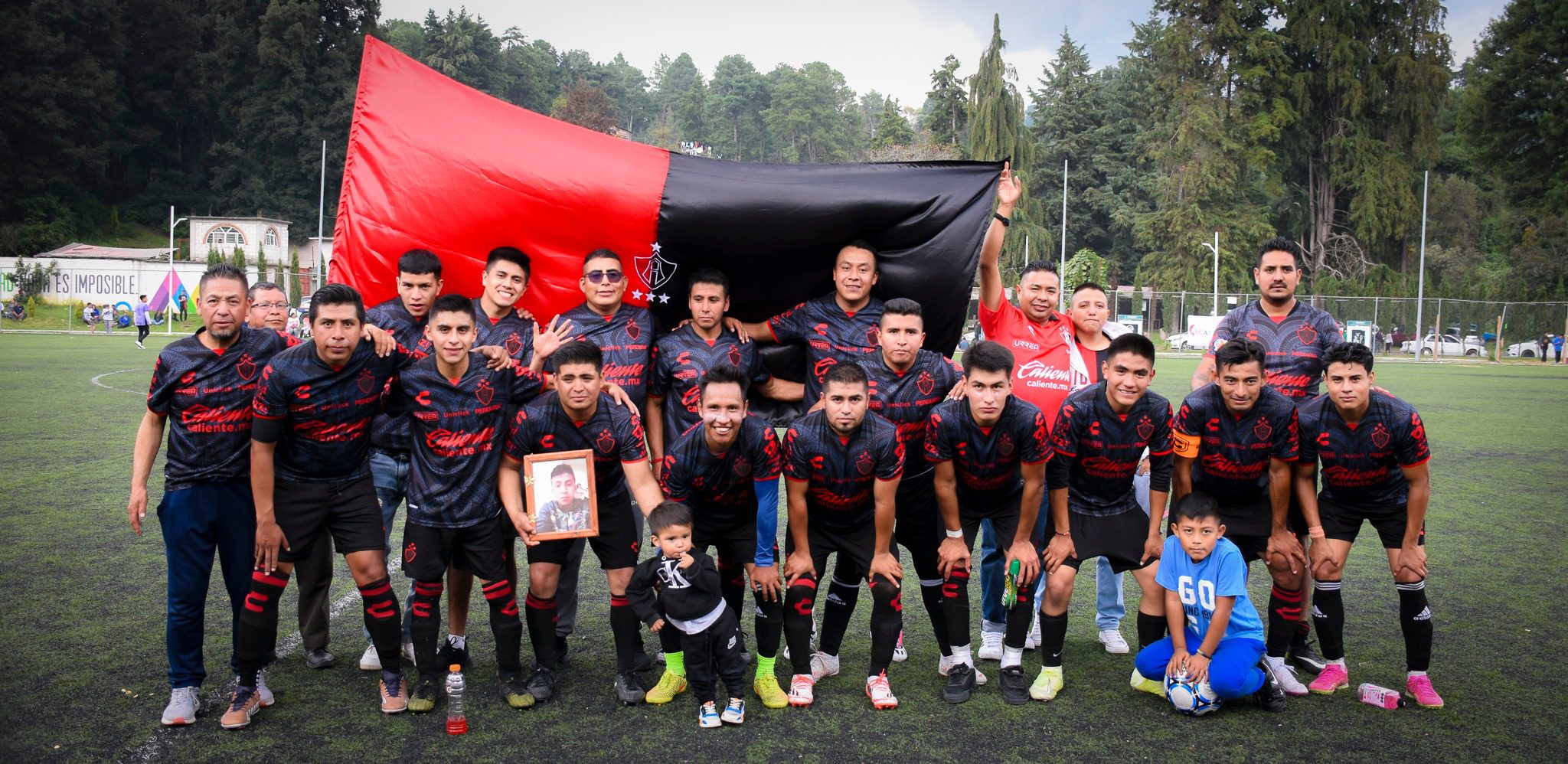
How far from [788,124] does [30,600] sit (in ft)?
283

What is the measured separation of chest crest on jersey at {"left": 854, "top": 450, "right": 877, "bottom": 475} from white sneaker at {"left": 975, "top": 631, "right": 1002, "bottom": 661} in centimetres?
134

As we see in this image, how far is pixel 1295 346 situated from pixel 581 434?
3684 mm

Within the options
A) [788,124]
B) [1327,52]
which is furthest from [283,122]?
[1327,52]

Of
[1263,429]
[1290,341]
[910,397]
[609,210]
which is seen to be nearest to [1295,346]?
[1290,341]

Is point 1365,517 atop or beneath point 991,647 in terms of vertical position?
atop

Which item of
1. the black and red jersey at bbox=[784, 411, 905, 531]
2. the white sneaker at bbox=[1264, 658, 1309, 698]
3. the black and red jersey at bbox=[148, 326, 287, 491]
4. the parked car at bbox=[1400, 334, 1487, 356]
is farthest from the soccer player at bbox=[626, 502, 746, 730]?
the parked car at bbox=[1400, 334, 1487, 356]

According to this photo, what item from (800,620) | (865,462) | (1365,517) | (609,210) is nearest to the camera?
(865,462)

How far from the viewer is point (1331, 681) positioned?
191 inches

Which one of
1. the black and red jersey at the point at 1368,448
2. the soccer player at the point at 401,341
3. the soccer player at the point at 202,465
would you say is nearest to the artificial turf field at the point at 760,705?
the soccer player at the point at 202,465

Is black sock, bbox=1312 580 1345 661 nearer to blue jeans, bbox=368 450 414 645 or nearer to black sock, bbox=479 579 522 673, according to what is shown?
black sock, bbox=479 579 522 673

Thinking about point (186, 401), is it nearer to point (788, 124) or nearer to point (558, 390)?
point (558, 390)

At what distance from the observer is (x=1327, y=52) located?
155 ft

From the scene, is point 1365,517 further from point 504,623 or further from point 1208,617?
point 504,623

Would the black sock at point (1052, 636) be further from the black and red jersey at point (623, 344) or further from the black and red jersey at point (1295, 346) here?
the black and red jersey at point (623, 344)
